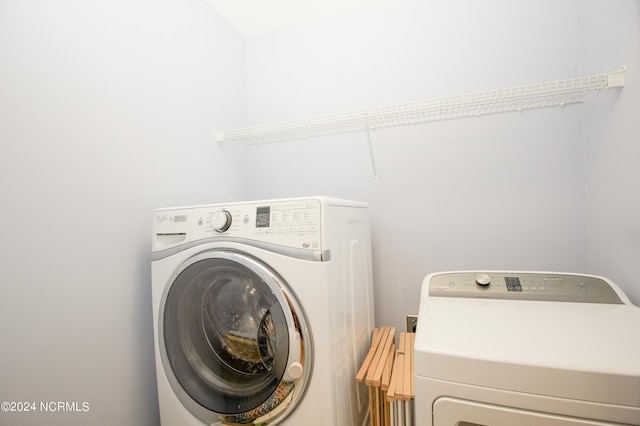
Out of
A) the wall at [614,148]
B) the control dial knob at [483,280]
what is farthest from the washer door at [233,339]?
the wall at [614,148]

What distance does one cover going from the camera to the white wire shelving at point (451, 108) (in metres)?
1.03

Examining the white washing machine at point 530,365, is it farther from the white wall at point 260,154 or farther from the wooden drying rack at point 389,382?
the white wall at point 260,154

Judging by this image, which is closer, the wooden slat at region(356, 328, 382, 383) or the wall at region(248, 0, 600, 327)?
the wooden slat at region(356, 328, 382, 383)

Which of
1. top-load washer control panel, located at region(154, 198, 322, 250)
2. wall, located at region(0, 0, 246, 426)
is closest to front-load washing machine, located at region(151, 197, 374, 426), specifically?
top-load washer control panel, located at region(154, 198, 322, 250)

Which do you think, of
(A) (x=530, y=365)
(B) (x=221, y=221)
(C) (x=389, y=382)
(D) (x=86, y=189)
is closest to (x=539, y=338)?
(A) (x=530, y=365)

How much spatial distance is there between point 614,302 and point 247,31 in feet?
8.12

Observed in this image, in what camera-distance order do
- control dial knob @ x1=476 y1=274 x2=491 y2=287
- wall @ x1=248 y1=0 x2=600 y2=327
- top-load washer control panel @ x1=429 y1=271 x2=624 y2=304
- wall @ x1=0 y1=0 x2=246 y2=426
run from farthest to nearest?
wall @ x1=248 y1=0 x2=600 y2=327
control dial knob @ x1=476 y1=274 x2=491 y2=287
top-load washer control panel @ x1=429 y1=271 x2=624 y2=304
wall @ x1=0 y1=0 x2=246 y2=426

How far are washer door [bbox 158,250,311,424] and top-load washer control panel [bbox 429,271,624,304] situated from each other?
2.04 feet

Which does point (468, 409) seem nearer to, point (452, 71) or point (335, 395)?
point (335, 395)

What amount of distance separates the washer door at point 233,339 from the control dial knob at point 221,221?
89 mm

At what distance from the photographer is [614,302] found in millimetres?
887

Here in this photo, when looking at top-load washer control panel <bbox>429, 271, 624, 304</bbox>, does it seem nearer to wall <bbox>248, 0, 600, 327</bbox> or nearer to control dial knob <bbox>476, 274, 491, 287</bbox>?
control dial knob <bbox>476, 274, 491, 287</bbox>

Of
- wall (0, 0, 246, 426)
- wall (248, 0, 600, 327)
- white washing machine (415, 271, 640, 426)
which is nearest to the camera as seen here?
white washing machine (415, 271, 640, 426)

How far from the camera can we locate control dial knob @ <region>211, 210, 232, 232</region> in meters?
0.97
